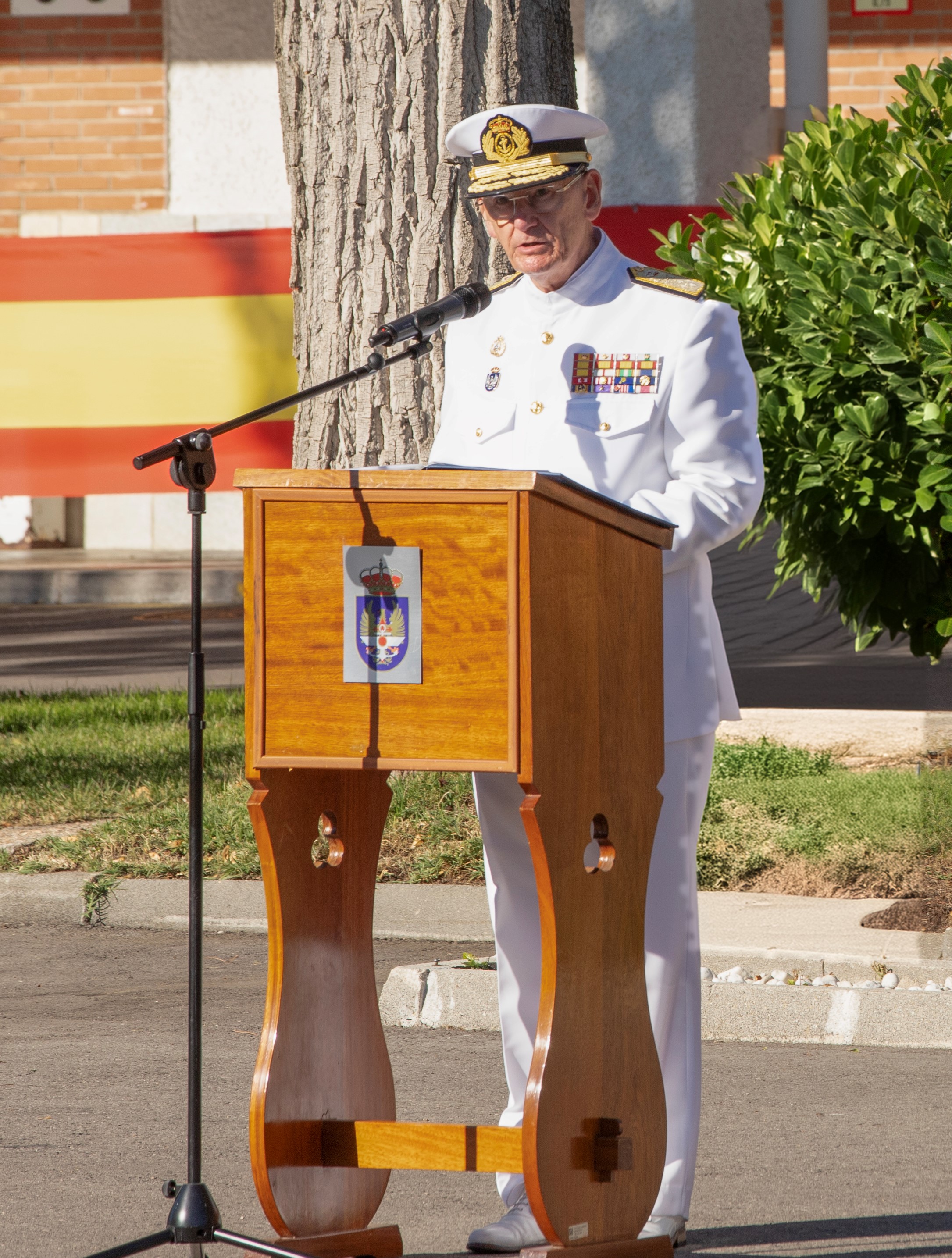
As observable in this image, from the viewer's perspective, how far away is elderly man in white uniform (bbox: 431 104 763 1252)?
11.3ft

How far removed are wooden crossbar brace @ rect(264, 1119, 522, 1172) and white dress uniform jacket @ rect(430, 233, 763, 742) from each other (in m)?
0.79

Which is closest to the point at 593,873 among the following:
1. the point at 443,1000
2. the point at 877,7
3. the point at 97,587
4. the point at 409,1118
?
the point at 409,1118

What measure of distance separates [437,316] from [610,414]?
39cm

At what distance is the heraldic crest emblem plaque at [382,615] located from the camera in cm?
303

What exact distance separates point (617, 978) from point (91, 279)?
25.9 ft

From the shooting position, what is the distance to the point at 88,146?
56.7 feet

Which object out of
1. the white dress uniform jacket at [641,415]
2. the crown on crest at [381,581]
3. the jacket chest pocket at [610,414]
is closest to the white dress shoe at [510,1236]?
the white dress uniform jacket at [641,415]

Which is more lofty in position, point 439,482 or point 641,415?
point 641,415

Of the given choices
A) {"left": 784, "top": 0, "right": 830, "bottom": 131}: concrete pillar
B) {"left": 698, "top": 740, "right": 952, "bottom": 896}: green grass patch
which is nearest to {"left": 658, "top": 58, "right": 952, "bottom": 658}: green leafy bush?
{"left": 698, "top": 740, "right": 952, "bottom": 896}: green grass patch

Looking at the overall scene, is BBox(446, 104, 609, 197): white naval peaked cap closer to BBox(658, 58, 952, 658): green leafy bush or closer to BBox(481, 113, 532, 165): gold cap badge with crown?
BBox(481, 113, 532, 165): gold cap badge with crown

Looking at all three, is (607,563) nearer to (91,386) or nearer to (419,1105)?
(419,1105)

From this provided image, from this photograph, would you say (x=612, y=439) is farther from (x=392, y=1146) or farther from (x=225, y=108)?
(x=225, y=108)

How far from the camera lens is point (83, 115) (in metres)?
17.3

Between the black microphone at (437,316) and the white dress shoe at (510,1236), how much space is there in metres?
1.52
